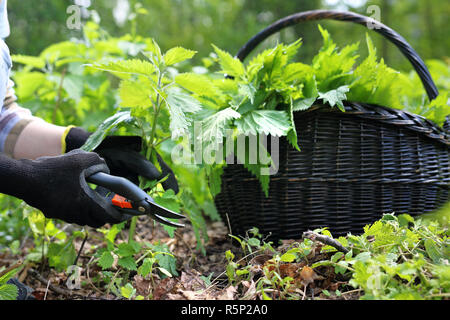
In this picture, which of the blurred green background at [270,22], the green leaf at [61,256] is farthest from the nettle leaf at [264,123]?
the blurred green background at [270,22]

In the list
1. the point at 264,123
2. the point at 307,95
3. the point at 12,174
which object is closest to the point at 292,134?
the point at 264,123

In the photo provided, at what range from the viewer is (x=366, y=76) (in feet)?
4.48

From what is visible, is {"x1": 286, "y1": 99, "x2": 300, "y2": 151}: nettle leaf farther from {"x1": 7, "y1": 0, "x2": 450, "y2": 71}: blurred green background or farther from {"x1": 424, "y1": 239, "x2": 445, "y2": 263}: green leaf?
{"x1": 7, "y1": 0, "x2": 450, "y2": 71}: blurred green background

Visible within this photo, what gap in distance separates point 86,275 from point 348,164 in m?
1.10

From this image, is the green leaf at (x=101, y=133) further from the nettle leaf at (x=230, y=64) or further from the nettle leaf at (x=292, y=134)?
the nettle leaf at (x=292, y=134)

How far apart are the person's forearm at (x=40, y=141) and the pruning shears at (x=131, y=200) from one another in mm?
404

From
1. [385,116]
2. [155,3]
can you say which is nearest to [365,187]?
[385,116]

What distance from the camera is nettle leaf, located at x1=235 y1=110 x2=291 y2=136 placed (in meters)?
1.24

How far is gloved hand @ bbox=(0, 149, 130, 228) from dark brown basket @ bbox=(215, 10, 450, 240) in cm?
65

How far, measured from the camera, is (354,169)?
1367 mm

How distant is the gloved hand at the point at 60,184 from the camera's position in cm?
112

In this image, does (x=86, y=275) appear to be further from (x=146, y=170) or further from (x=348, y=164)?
(x=348, y=164)

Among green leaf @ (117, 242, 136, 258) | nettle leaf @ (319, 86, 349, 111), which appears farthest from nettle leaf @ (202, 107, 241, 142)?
green leaf @ (117, 242, 136, 258)

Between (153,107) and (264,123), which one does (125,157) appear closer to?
(153,107)
